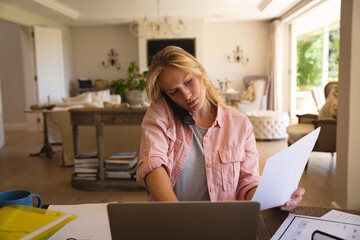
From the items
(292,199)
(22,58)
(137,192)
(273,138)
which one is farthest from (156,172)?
(22,58)

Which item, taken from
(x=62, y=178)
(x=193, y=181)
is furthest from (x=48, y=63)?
(x=193, y=181)

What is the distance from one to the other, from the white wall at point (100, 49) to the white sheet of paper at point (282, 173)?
908cm

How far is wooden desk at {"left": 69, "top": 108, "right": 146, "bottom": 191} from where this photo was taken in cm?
361

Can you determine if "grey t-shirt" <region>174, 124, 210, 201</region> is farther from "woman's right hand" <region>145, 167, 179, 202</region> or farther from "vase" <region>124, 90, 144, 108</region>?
"vase" <region>124, 90, 144, 108</region>

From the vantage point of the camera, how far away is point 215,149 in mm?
1248

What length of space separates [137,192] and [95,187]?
0.46 metres

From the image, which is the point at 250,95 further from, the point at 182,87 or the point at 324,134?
the point at 182,87

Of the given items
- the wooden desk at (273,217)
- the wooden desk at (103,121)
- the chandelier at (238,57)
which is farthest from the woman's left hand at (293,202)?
the chandelier at (238,57)

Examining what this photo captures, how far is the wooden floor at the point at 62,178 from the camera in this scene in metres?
3.41

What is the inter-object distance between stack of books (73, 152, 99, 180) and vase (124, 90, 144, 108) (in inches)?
27.6

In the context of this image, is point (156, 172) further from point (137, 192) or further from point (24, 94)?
point (24, 94)

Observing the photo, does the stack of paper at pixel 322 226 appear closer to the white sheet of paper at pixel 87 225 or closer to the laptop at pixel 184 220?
the laptop at pixel 184 220

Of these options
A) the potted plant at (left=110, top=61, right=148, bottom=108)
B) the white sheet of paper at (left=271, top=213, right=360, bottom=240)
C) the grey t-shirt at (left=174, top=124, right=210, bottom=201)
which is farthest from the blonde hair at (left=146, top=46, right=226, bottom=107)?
the potted plant at (left=110, top=61, right=148, bottom=108)

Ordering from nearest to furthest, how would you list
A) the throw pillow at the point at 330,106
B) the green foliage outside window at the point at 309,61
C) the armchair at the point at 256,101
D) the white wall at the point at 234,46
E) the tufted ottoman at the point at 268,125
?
1. the throw pillow at the point at 330,106
2. the tufted ottoman at the point at 268,125
3. the armchair at the point at 256,101
4. the green foliage outside window at the point at 309,61
5. the white wall at the point at 234,46
